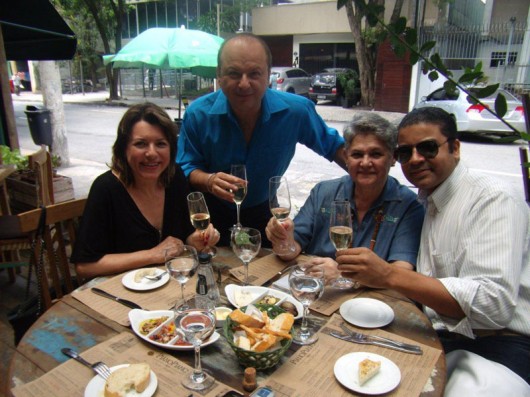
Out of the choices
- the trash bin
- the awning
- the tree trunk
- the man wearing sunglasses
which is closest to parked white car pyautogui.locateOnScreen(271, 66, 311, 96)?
the tree trunk

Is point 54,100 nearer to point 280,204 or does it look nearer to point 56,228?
point 56,228

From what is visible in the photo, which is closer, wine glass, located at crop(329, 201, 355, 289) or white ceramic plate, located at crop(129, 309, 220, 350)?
white ceramic plate, located at crop(129, 309, 220, 350)

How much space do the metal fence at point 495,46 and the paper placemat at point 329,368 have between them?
1477 centimetres

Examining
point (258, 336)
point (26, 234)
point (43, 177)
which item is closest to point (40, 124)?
point (43, 177)

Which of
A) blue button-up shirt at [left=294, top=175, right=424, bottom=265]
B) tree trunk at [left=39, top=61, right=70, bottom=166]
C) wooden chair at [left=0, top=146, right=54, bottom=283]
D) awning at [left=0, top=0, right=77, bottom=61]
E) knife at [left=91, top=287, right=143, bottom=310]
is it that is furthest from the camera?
tree trunk at [left=39, top=61, right=70, bottom=166]

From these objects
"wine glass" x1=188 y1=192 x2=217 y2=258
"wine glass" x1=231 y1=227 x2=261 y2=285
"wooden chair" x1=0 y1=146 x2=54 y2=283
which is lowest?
"wooden chair" x1=0 y1=146 x2=54 y2=283

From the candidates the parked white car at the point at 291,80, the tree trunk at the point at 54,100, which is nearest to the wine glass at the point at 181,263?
the tree trunk at the point at 54,100

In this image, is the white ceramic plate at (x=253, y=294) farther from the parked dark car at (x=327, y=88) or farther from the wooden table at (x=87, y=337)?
the parked dark car at (x=327, y=88)

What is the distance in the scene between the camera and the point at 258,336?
5.01ft

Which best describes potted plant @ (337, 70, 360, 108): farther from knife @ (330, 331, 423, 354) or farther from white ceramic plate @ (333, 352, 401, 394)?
white ceramic plate @ (333, 352, 401, 394)

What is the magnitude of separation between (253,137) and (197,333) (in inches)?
78.2

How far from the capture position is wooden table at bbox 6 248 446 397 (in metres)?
1.51

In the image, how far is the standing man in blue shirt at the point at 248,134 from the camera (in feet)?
9.38

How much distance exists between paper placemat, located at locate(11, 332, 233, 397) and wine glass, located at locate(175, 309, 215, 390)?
1.2 inches
